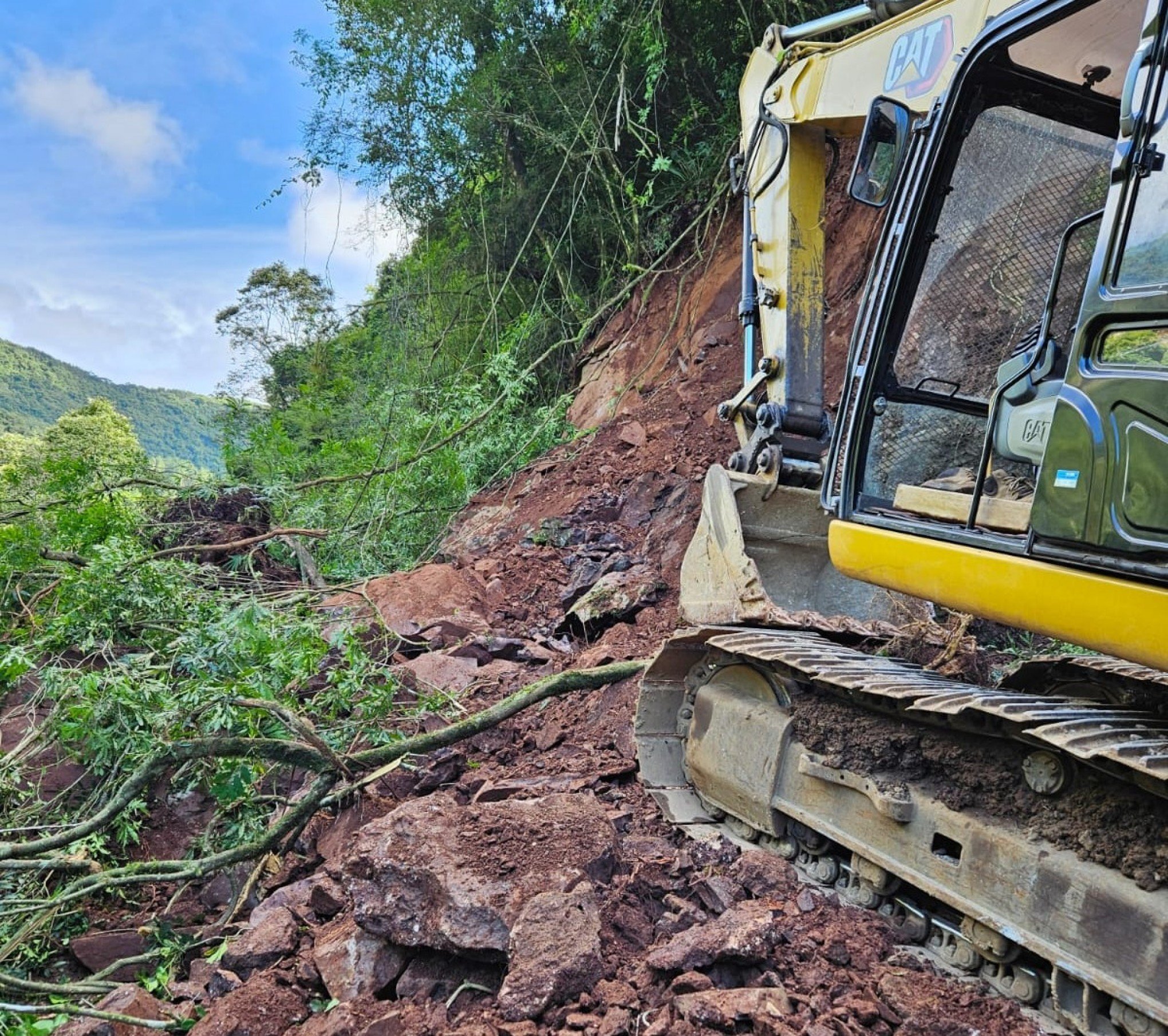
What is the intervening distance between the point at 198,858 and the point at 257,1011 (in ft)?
5.25

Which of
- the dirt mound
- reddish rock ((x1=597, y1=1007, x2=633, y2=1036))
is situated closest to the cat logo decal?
reddish rock ((x1=597, y1=1007, x2=633, y2=1036))

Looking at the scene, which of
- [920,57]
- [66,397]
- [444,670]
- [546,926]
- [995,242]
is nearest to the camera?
[546,926]

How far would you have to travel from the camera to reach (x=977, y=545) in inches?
94.5

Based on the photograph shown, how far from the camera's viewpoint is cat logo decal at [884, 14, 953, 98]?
10.5ft

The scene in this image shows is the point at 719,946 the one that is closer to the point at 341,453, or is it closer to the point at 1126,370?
the point at 1126,370

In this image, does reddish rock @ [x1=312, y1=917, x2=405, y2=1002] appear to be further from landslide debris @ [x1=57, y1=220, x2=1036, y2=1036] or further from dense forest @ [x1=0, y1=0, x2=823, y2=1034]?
dense forest @ [x1=0, y1=0, x2=823, y2=1034]

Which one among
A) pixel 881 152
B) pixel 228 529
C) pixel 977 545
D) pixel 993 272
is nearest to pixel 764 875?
pixel 977 545

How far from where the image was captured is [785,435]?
4.20 metres

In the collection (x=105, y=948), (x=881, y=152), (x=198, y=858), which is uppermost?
(x=881, y=152)

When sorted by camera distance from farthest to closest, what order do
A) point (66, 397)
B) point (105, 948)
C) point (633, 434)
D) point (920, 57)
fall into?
point (66, 397), point (633, 434), point (105, 948), point (920, 57)

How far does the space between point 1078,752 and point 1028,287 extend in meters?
1.71

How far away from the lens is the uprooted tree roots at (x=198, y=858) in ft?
10.9

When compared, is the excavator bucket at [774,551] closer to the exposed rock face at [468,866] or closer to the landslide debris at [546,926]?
the landslide debris at [546,926]

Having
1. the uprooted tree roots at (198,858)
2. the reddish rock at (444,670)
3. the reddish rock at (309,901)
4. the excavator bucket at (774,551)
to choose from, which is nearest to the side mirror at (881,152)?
the excavator bucket at (774,551)
